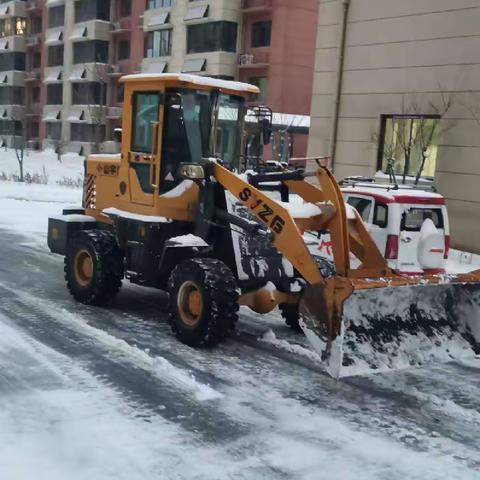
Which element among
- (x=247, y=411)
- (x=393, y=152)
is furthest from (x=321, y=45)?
(x=247, y=411)

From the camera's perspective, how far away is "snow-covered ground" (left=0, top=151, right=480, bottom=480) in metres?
4.37

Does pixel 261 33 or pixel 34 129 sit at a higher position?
pixel 261 33

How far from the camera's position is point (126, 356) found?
6.38 meters

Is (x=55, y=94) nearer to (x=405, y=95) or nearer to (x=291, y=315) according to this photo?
(x=405, y=95)

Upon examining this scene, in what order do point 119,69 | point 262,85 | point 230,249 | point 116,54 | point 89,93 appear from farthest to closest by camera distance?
point 89,93, point 116,54, point 119,69, point 262,85, point 230,249

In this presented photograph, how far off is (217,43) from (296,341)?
30.1 metres

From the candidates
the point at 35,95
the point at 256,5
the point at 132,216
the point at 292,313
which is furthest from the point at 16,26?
the point at 292,313

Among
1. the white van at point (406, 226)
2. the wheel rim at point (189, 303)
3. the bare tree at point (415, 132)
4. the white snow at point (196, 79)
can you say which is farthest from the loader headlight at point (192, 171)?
the bare tree at point (415, 132)

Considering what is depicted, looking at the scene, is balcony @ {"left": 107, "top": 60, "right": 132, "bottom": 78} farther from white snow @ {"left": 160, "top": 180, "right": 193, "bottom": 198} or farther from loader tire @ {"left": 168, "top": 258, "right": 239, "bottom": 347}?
loader tire @ {"left": 168, "top": 258, "right": 239, "bottom": 347}

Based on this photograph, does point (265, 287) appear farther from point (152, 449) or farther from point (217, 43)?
point (217, 43)

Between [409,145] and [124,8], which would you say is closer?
[409,145]

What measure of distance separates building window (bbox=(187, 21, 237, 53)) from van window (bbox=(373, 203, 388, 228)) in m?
26.5

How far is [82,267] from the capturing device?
845cm

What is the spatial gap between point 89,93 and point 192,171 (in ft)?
141
